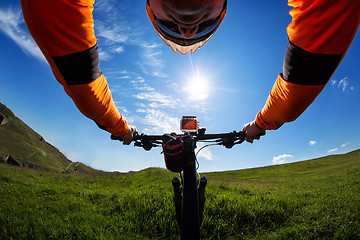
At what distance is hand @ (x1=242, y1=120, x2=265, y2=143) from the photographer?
7.38 ft

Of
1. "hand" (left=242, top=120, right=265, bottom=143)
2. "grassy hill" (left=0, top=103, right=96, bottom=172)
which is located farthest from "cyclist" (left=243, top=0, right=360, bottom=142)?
"grassy hill" (left=0, top=103, right=96, bottom=172)

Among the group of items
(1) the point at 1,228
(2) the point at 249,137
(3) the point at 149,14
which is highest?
(3) the point at 149,14

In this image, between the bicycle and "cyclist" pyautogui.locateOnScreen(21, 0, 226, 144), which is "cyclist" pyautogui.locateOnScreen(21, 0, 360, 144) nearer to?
"cyclist" pyautogui.locateOnScreen(21, 0, 226, 144)

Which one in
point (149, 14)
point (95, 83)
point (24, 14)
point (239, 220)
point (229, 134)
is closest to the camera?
point (24, 14)

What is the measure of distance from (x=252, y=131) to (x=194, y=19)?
164cm

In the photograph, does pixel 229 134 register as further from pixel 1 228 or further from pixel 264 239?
pixel 1 228

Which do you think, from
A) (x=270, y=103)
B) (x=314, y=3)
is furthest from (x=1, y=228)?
(x=314, y=3)

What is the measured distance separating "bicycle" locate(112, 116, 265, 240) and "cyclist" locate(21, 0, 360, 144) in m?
1.12

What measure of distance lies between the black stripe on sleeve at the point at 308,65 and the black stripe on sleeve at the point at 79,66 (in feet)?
3.88

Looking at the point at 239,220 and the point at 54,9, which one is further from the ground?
the point at 54,9

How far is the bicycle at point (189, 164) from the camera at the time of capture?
84.7 inches

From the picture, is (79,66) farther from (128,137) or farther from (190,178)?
(190,178)

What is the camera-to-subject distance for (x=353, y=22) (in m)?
0.84

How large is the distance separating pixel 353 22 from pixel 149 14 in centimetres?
204
